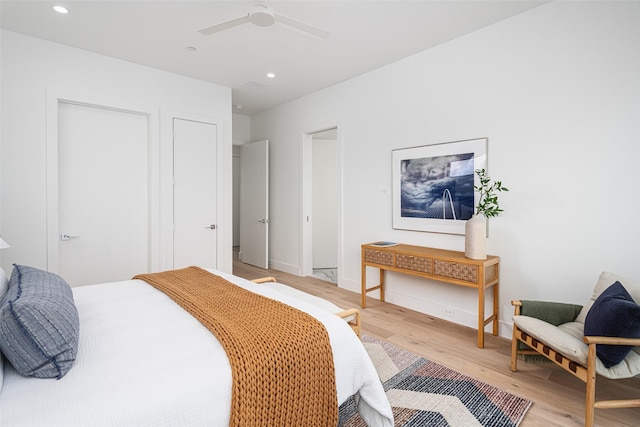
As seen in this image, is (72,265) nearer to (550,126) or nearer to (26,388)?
(26,388)

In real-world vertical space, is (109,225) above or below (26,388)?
above

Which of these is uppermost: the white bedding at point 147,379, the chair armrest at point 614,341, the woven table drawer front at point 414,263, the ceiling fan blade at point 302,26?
the ceiling fan blade at point 302,26

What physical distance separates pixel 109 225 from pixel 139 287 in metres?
1.85

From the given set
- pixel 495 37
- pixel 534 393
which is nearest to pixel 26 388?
pixel 534 393

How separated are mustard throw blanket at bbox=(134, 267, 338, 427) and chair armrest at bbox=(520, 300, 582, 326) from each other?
1653 millimetres

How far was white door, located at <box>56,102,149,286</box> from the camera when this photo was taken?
334 cm

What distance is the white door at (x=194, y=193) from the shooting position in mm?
3979

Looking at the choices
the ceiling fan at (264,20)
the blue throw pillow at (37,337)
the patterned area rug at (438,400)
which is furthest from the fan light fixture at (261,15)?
the patterned area rug at (438,400)

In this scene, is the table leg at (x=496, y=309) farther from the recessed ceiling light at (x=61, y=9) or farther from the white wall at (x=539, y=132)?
the recessed ceiling light at (x=61, y=9)

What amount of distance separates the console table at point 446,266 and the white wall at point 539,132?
0.13 meters

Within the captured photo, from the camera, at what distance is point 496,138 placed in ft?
9.30

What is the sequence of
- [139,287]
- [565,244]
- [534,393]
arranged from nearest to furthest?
[534,393] < [139,287] < [565,244]

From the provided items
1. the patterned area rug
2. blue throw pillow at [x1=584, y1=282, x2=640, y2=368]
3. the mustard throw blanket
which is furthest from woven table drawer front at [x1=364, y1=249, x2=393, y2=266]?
the mustard throw blanket

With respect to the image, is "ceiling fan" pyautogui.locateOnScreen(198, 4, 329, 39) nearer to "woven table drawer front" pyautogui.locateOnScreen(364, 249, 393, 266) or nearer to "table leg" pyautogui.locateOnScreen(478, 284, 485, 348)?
"woven table drawer front" pyautogui.locateOnScreen(364, 249, 393, 266)
